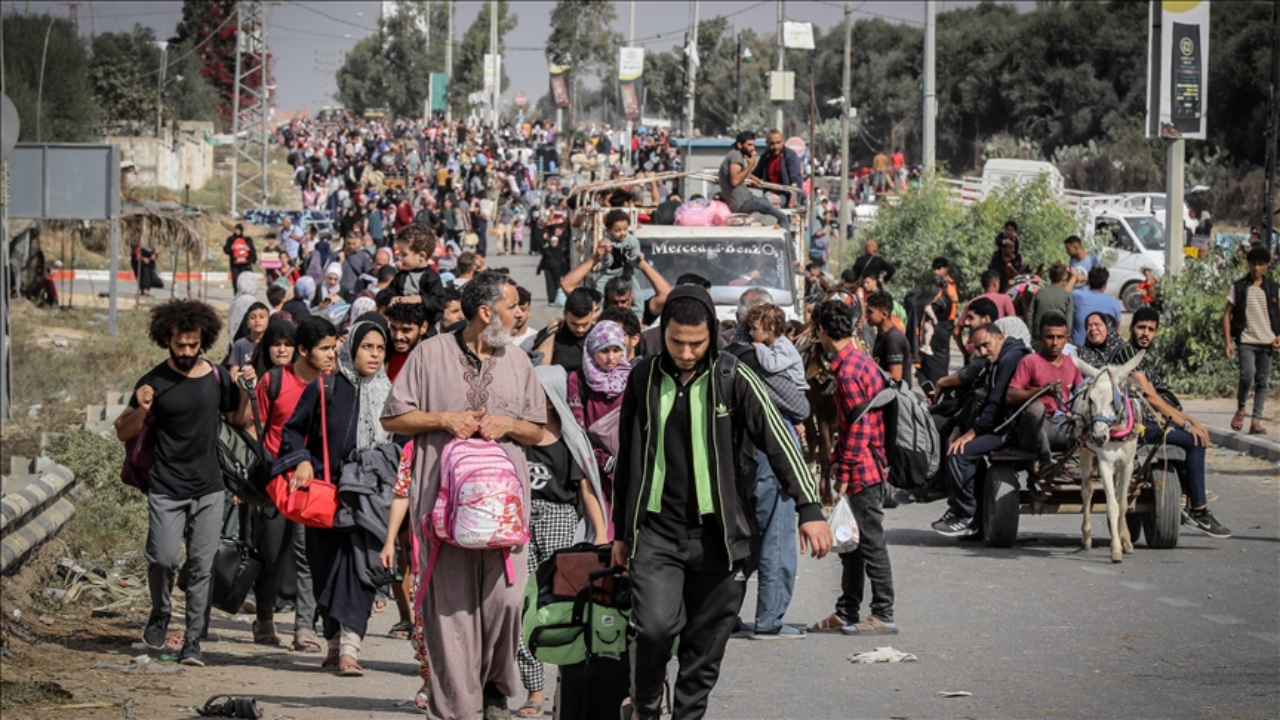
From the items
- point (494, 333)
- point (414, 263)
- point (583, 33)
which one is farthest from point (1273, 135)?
point (583, 33)

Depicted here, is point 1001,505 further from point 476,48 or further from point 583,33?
point 476,48

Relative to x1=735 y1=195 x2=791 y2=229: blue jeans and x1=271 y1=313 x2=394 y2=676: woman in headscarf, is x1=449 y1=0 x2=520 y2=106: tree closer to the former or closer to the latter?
x1=735 y1=195 x2=791 y2=229: blue jeans

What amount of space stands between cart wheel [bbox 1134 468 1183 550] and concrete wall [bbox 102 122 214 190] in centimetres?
4625

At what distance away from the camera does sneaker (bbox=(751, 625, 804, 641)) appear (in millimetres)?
9328

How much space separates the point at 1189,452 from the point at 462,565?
24.6ft

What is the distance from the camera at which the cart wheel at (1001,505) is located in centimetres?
1195

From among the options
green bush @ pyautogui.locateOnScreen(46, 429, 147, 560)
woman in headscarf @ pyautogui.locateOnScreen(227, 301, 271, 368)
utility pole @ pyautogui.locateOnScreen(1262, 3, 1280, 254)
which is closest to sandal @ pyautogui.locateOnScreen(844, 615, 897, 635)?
woman in headscarf @ pyautogui.locateOnScreen(227, 301, 271, 368)

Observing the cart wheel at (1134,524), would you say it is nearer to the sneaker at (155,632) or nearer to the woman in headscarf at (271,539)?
the woman in headscarf at (271,539)

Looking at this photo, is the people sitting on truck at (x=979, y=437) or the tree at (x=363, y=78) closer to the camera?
the people sitting on truck at (x=979, y=437)

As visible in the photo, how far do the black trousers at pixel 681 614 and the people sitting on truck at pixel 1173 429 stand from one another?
21.8ft

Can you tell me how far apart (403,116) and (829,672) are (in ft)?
437

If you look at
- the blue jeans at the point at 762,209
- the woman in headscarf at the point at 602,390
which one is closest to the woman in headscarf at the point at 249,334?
the woman in headscarf at the point at 602,390

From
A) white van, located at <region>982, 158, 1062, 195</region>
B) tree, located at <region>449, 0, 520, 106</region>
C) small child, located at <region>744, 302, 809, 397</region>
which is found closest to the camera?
small child, located at <region>744, 302, 809, 397</region>

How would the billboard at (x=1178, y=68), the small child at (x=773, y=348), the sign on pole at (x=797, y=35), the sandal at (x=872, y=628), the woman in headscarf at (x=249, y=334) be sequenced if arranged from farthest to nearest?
the sign on pole at (x=797, y=35) → the billboard at (x=1178, y=68) → the woman in headscarf at (x=249, y=334) → the sandal at (x=872, y=628) → the small child at (x=773, y=348)
